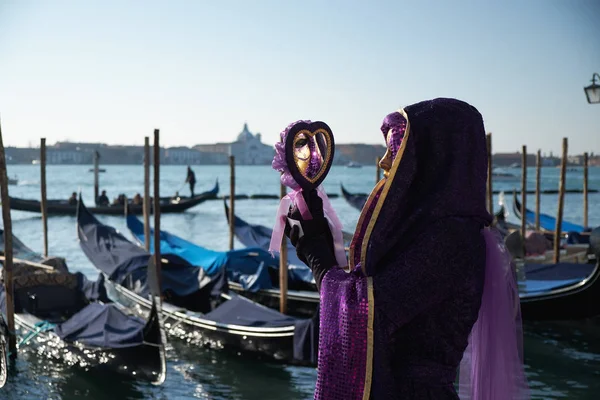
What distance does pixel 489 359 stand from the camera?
4.03 ft

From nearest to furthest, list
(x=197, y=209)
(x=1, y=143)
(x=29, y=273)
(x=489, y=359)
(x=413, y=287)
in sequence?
(x=413, y=287)
(x=489, y=359)
(x=1, y=143)
(x=29, y=273)
(x=197, y=209)

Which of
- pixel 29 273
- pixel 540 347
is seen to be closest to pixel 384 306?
pixel 29 273

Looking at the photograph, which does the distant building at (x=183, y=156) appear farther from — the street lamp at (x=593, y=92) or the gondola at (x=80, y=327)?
the street lamp at (x=593, y=92)

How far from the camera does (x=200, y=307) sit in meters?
6.45

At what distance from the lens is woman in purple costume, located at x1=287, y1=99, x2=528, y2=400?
106 centimetres

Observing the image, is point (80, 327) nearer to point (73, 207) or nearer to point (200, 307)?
point (200, 307)

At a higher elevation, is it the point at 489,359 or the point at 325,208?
the point at 325,208

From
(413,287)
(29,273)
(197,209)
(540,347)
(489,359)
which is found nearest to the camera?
(413,287)

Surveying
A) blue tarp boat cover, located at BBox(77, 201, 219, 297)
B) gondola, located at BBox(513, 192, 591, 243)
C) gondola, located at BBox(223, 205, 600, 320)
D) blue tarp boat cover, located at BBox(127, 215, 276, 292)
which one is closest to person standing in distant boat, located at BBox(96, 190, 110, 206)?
gondola, located at BBox(513, 192, 591, 243)

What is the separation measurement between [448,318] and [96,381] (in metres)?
4.36

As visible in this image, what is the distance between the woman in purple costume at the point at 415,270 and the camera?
1062mm

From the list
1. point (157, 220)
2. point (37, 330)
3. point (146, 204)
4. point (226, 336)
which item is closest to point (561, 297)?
point (226, 336)

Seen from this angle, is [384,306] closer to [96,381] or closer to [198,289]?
[96,381]

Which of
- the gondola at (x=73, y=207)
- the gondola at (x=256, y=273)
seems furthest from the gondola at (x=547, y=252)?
the gondola at (x=73, y=207)
